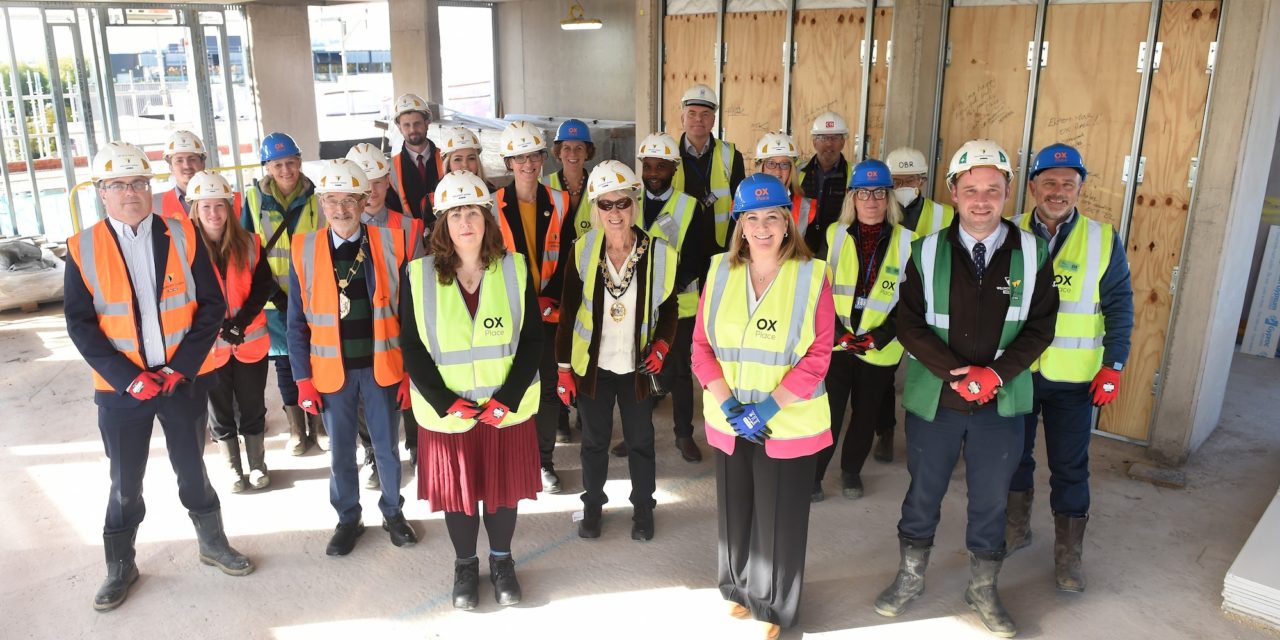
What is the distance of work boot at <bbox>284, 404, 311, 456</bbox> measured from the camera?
559 centimetres

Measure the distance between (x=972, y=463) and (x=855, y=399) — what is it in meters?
1.28

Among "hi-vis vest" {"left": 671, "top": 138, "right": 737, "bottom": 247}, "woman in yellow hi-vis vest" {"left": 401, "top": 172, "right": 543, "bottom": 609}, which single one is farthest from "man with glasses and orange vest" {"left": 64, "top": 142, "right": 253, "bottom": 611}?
"hi-vis vest" {"left": 671, "top": 138, "right": 737, "bottom": 247}

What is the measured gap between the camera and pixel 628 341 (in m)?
4.23

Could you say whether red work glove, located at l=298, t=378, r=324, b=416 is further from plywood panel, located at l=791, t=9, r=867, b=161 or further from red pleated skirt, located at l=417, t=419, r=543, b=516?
plywood panel, located at l=791, t=9, r=867, b=161

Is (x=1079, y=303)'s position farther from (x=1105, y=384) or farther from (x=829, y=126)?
(x=829, y=126)

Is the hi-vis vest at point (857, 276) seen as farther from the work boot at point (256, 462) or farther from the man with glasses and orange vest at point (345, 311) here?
the work boot at point (256, 462)

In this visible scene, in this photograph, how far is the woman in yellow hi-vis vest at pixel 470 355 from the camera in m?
3.63

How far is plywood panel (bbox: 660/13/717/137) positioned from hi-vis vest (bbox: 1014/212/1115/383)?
4093 mm

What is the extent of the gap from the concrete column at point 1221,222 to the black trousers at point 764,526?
3.13m

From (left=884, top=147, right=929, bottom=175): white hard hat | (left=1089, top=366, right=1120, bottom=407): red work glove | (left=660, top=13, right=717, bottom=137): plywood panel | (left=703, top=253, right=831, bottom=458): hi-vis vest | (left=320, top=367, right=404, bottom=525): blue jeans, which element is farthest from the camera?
(left=660, top=13, right=717, bottom=137): plywood panel

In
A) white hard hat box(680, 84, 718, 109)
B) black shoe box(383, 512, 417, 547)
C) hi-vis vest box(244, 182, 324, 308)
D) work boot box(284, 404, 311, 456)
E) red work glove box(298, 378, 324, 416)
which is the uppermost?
white hard hat box(680, 84, 718, 109)

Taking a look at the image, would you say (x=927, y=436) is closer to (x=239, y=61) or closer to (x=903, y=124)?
(x=903, y=124)

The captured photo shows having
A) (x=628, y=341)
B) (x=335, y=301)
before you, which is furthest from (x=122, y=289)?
(x=628, y=341)

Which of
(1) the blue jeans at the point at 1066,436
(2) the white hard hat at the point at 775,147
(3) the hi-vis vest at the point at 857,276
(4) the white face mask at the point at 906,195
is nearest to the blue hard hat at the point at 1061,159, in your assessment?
(3) the hi-vis vest at the point at 857,276
